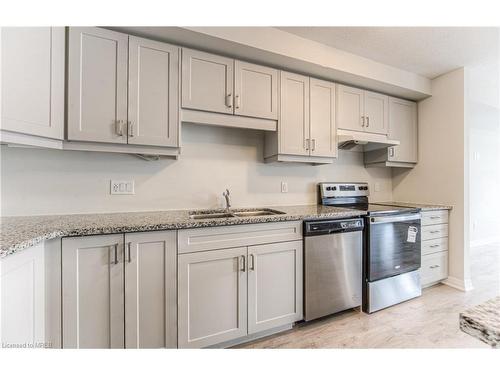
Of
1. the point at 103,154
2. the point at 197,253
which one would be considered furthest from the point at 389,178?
the point at 103,154

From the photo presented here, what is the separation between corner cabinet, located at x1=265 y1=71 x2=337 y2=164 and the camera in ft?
A: 6.89

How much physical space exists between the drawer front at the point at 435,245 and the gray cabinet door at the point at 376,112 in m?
1.37

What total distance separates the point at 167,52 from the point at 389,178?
3.16 metres

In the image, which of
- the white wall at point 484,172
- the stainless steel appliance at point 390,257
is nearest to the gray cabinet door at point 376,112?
the stainless steel appliance at point 390,257

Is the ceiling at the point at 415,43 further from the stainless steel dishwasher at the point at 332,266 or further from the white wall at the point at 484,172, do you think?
the white wall at the point at 484,172

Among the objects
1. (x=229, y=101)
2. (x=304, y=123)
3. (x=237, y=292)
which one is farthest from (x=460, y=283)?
(x=229, y=101)

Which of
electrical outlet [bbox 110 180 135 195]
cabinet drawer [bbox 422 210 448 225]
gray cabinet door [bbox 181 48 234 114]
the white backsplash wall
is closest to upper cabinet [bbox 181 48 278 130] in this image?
gray cabinet door [bbox 181 48 234 114]

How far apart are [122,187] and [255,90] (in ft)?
4.60

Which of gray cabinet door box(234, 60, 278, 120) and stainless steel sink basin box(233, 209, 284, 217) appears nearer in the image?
gray cabinet door box(234, 60, 278, 120)

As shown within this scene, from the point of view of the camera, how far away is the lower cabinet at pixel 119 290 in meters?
1.21

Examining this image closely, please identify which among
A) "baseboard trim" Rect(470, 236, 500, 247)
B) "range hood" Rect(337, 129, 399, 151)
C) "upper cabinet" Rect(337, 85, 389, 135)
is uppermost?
"upper cabinet" Rect(337, 85, 389, 135)

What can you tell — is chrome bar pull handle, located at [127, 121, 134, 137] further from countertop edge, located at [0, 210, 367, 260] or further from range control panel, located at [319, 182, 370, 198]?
range control panel, located at [319, 182, 370, 198]

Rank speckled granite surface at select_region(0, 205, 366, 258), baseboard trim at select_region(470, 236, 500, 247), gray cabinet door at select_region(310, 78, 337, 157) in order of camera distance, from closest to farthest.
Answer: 1. speckled granite surface at select_region(0, 205, 366, 258)
2. gray cabinet door at select_region(310, 78, 337, 157)
3. baseboard trim at select_region(470, 236, 500, 247)

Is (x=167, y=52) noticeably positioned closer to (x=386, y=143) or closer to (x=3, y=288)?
(x=3, y=288)
